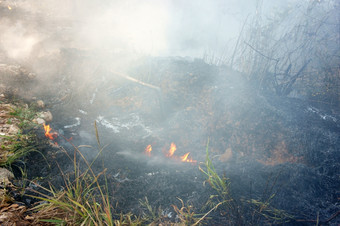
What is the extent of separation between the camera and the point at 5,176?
87.2 inches

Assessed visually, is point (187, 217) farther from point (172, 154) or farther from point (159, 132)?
point (159, 132)

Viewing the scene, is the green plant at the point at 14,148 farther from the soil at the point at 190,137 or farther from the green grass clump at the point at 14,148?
the soil at the point at 190,137

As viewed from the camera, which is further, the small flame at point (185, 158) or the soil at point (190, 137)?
the small flame at point (185, 158)

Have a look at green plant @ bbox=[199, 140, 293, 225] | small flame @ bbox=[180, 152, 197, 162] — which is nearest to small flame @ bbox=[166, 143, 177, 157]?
small flame @ bbox=[180, 152, 197, 162]

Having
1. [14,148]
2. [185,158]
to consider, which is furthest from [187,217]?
[14,148]

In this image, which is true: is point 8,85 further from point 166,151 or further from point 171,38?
point 171,38

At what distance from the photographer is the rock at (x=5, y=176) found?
2.12 meters

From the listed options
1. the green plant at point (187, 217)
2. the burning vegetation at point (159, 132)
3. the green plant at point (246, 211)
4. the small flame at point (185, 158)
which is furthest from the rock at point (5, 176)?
the small flame at point (185, 158)

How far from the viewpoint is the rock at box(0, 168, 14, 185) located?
2123 mm

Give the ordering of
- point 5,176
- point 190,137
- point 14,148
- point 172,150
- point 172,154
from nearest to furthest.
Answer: point 5,176 → point 14,148 → point 172,154 → point 172,150 → point 190,137

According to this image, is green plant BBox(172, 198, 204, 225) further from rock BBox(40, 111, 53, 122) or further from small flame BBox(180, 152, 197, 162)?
rock BBox(40, 111, 53, 122)

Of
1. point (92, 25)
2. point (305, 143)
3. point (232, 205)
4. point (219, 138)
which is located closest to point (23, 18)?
point (92, 25)

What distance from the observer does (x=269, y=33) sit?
5641 mm

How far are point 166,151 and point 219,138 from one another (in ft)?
4.67
